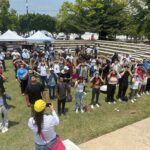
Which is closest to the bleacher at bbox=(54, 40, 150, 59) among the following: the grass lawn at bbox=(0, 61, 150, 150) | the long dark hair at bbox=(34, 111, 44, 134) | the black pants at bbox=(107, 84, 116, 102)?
the black pants at bbox=(107, 84, 116, 102)

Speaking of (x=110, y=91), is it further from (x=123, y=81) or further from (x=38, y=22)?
(x=38, y=22)

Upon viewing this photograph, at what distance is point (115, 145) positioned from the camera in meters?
8.19

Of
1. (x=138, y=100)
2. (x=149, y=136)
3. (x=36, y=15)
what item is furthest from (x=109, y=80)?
(x=36, y=15)

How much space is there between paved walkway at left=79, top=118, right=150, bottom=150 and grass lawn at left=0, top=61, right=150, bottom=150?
365 millimetres

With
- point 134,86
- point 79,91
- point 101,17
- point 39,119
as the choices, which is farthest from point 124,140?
point 101,17

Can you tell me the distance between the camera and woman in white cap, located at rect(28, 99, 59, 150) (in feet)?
16.8

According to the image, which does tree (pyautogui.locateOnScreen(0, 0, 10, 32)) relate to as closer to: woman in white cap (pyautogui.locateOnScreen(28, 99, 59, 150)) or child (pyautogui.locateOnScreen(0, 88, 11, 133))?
child (pyautogui.locateOnScreen(0, 88, 11, 133))

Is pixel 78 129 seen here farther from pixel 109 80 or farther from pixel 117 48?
pixel 117 48

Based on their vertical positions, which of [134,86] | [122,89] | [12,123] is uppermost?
[134,86]

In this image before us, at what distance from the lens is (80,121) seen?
10.3 m

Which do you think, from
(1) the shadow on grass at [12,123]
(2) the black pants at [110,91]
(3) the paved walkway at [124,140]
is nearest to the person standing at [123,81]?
(2) the black pants at [110,91]

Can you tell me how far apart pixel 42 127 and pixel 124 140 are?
4.05 meters

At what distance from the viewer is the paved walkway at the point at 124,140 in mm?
8086

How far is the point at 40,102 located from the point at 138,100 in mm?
8788
